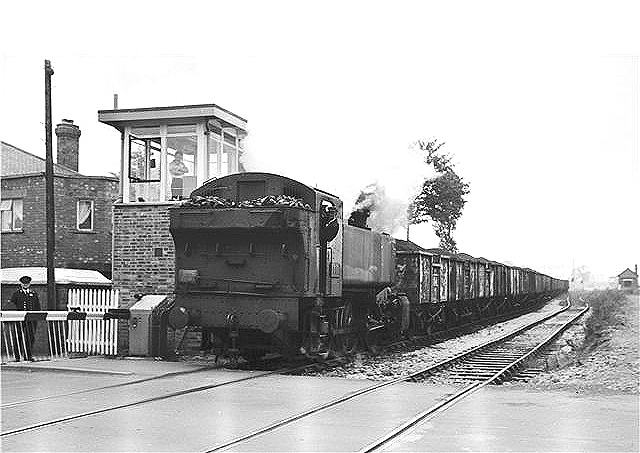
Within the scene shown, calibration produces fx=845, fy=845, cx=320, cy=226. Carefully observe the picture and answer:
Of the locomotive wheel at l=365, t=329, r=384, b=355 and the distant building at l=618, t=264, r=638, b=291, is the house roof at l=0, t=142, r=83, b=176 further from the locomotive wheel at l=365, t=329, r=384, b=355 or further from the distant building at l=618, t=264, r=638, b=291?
the distant building at l=618, t=264, r=638, b=291

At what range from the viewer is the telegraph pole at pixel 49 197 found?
51.3ft

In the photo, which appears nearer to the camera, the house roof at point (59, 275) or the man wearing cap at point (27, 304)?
the man wearing cap at point (27, 304)

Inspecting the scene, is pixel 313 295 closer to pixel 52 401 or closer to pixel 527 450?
pixel 52 401

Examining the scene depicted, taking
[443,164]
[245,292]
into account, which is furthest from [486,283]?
[245,292]

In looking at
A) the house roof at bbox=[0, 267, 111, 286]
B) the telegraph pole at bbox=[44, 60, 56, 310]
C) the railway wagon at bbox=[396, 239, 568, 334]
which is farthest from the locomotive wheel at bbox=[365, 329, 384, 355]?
the house roof at bbox=[0, 267, 111, 286]

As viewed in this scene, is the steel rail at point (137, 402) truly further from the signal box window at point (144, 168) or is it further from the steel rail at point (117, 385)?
the signal box window at point (144, 168)

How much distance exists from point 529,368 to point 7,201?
63.2 feet

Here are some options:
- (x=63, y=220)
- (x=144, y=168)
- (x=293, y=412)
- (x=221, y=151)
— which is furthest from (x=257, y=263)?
(x=63, y=220)

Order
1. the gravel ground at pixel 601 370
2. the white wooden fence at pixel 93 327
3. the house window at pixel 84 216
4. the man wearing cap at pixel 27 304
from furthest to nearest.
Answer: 1. the house window at pixel 84 216
2. the white wooden fence at pixel 93 327
3. the man wearing cap at pixel 27 304
4. the gravel ground at pixel 601 370

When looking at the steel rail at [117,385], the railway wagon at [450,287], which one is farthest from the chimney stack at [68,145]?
the steel rail at [117,385]

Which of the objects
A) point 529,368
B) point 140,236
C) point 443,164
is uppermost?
point 443,164

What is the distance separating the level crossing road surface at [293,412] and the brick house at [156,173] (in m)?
3.89

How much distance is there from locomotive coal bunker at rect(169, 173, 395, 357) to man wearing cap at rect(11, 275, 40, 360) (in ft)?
8.66

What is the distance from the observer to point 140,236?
1585 centimetres
